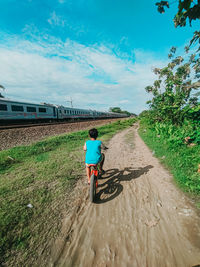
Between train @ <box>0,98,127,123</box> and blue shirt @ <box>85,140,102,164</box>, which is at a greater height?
train @ <box>0,98,127,123</box>

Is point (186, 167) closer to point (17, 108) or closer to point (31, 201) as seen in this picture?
point (31, 201)

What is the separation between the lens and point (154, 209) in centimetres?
243

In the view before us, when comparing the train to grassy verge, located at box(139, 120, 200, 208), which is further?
the train

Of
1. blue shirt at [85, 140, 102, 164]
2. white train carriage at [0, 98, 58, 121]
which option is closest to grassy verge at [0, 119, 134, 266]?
blue shirt at [85, 140, 102, 164]

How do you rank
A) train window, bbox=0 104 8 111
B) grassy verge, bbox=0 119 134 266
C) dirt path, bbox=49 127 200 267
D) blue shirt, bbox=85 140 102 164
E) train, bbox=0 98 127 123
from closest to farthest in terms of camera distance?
dirt path, bbox=49 127 200 267 → grassy verge, bbox=0 119 134 266 → blue shirt, bbox=85 140 102 164 → train window, bbox=0 104 8 111 → train, bbox=0 98 127 123

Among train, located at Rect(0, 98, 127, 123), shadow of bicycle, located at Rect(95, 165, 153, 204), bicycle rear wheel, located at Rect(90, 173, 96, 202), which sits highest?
train, located at Rect(0, 98, 127, 123)

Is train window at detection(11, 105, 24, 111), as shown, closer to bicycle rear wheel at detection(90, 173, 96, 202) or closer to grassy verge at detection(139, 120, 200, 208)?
bicycle rear wheel at detection(90, 173, 96, 202)

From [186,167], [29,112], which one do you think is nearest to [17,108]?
[29,112]

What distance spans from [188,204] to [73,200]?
2561 mm

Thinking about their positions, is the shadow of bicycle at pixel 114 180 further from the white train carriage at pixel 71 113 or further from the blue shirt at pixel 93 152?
the white train carriage at pixel 71 113

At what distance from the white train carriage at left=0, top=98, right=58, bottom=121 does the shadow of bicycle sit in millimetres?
14989

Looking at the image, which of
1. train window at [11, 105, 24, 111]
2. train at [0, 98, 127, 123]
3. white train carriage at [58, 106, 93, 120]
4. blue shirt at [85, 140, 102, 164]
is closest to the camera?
blue shirt at [85, 140, 102, 164]

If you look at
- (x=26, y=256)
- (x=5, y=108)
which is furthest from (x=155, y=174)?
(x=5, y=108)

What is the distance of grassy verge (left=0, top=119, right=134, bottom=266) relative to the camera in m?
1.72
